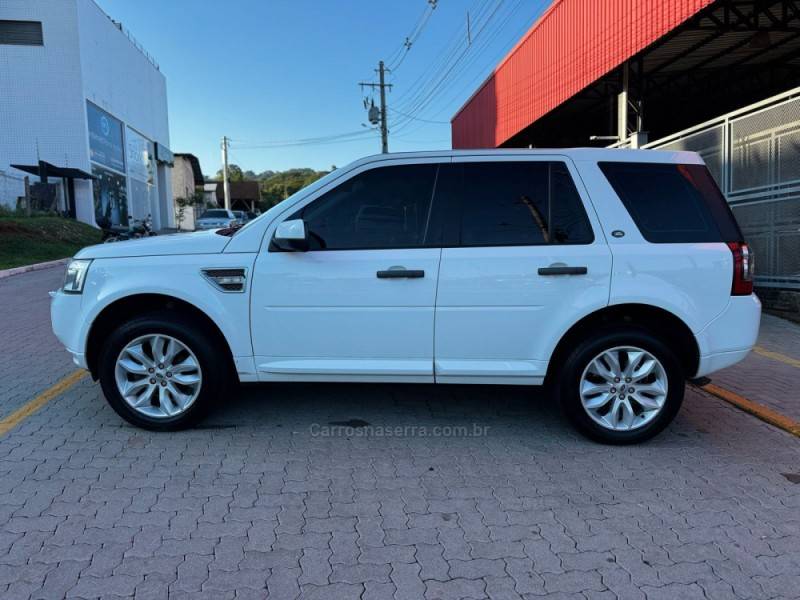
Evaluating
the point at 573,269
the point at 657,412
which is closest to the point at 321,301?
the point at 573,269

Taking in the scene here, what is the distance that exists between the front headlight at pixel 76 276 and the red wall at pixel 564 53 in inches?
445

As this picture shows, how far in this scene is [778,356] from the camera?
6059mm

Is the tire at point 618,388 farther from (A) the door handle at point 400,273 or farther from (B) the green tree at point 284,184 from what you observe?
(B) the green tree at point 284,184

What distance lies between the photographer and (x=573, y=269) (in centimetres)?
359

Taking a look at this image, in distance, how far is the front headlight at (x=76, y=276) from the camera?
3900mm

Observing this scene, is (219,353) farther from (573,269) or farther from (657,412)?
(657,412)

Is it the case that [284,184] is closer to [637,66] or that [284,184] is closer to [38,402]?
[637,66]

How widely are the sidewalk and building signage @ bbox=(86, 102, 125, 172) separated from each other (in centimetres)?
3052

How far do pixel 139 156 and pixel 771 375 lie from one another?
39.1m

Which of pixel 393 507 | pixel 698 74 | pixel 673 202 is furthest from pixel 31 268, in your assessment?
pixel 698 74

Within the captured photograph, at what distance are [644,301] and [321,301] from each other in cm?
208

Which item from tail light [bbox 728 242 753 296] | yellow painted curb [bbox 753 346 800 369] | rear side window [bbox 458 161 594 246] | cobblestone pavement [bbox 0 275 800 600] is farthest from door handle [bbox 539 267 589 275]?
yellow painted curb [bbox 753 346 800 369]

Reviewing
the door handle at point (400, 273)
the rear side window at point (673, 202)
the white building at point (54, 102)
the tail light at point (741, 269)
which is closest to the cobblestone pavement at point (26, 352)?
the door handle at point (400, 273)

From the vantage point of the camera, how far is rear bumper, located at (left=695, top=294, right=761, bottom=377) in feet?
12.0
